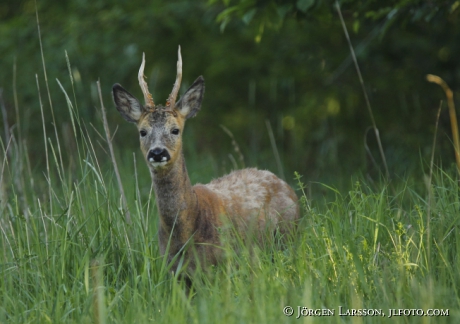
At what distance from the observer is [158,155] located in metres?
4.90

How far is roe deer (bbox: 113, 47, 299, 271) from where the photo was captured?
194 inches

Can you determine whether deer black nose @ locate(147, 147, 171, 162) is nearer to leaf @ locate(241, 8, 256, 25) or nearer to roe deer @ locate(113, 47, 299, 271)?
roe deer @ locate(113, 47, 299, 271)

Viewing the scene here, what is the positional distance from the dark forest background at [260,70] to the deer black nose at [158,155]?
9.20 feet

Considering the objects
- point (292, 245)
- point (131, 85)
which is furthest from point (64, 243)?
point (131, 85)

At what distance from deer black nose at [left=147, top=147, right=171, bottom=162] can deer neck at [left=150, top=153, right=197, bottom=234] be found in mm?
145

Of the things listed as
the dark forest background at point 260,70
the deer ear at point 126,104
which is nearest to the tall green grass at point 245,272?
the deer ear at point 126,104

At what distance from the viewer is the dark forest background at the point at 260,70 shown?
8.81 meters

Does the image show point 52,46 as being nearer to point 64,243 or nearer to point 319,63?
point 319,63

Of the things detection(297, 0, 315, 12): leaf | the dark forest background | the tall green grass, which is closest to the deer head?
the tall green grass

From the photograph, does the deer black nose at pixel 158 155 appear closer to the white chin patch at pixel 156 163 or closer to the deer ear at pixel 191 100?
the white chin patch at pixel 156 163

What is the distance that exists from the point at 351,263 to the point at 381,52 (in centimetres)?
562

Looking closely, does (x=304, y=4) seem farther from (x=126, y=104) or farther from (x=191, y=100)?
(x=126, y=104)

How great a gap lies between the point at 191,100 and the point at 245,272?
203cm

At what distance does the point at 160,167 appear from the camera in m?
5.02
